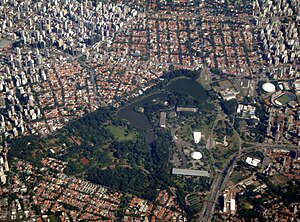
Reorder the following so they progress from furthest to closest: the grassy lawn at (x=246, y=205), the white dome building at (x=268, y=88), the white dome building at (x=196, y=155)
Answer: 1. the white dome building at (x=268, y=88)
2. the white dome building at (x=196, y=155)
3. the grassy lawn at (x=246, y=205)

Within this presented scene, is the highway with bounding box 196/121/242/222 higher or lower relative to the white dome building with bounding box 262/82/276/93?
lower

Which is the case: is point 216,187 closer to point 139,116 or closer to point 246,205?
point 246,205

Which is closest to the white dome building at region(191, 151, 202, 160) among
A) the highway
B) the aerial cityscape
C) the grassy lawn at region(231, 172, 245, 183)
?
the aerial cityscape

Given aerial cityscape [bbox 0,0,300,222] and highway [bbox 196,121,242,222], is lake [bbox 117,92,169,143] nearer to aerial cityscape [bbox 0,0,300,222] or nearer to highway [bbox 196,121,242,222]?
aerial cityscape [bbox 0,0,300,222]

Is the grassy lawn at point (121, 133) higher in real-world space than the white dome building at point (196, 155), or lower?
higher

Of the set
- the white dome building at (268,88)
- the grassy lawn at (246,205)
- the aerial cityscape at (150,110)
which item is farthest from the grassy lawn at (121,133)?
the white dome building at (268,88)

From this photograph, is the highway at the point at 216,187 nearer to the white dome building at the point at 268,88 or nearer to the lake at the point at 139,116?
the lake at the point at 139,116
